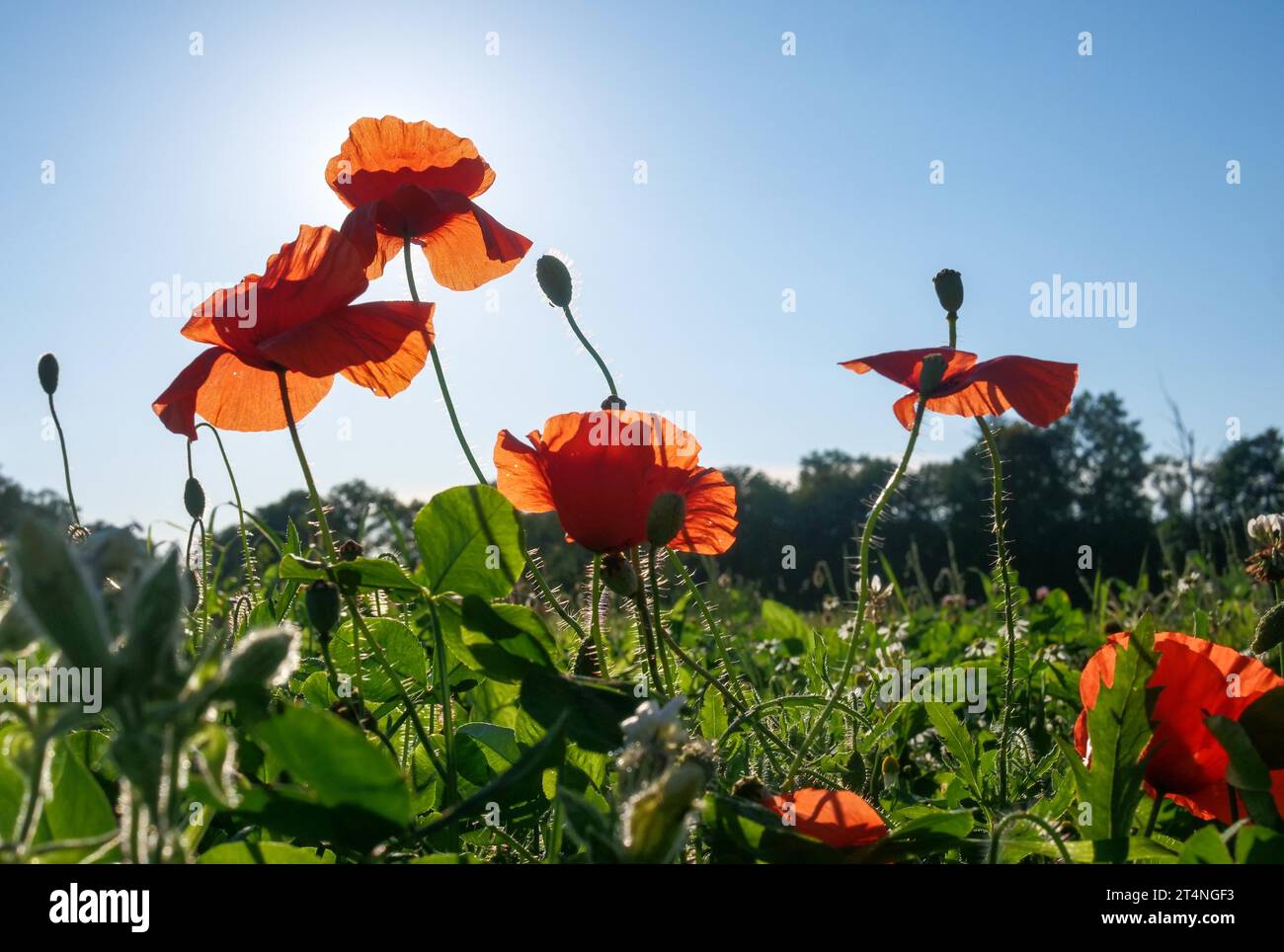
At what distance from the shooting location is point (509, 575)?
84 cm

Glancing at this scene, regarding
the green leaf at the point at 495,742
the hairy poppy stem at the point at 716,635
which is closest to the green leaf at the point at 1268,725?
the hairy poppy stem at the point at 716,635

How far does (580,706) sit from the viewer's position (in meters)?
0.68

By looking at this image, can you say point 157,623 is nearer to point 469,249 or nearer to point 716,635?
point 716,635

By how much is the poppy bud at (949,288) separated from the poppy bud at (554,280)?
0.46 metres

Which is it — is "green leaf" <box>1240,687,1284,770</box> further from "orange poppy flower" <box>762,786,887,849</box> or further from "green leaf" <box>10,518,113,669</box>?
"green leaf" <box>10,518,113,669</box>

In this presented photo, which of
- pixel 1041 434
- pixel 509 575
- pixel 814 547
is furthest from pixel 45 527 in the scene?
pixel 1041 434

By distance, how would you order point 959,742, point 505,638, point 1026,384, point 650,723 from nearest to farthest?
point 650,723
point 505,638
point 1026,384
point 959,742

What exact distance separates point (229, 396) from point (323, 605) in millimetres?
481

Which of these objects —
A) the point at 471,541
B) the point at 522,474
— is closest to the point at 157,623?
the point at 471,541

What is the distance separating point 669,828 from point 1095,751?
0.42m

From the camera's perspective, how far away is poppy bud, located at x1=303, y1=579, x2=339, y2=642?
72cm

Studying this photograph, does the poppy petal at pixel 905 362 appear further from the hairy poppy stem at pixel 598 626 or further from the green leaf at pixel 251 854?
the green leaf at pixel 251 854

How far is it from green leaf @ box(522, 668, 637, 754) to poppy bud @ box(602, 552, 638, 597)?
0.20m

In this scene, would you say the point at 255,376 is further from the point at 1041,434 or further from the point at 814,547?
the point at 1041,434
